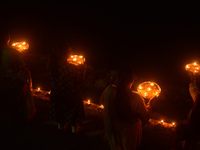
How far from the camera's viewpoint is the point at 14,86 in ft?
13.3

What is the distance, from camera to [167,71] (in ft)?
29.6

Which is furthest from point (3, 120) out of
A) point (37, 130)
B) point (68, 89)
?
point (68, 89)

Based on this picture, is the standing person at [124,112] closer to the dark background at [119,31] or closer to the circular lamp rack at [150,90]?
the circular lamp rack at [150,90]

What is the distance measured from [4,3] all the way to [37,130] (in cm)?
1458

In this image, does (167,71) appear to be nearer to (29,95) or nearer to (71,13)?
(29,95)

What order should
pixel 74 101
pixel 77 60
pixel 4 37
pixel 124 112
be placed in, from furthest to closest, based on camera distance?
1. pixel 77 60
2. pixel 74 101
3. pixel 4 37
4. pixel 124 112

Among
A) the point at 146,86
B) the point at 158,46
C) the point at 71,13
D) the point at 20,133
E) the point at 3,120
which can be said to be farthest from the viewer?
the point at 71,13

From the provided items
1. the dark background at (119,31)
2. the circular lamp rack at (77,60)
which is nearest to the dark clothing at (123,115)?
the circular lamp rack at (77,60)

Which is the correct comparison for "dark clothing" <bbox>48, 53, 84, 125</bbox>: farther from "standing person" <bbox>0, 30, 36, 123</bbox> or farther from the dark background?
the dark background

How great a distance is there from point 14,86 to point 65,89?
1.12m

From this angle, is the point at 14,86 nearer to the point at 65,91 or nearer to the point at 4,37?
the point at 4,37

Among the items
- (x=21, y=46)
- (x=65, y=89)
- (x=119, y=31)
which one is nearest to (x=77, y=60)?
(x=65, y=89)

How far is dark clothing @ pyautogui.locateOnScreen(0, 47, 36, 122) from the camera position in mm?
3738

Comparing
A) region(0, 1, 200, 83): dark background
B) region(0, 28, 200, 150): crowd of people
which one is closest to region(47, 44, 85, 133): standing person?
region(0, 28, 200, 150): crowd of people
